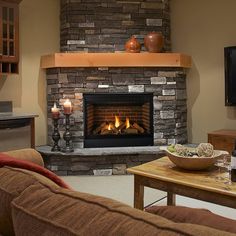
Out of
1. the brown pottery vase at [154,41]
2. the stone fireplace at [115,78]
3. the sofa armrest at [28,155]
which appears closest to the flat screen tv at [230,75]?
the stone fireplace at [115,78]

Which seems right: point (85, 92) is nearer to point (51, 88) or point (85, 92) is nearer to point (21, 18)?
point (51, 88)

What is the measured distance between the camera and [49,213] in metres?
0.86

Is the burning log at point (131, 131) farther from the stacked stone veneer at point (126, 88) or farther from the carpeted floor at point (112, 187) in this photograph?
the carpeted floor at point (112, 187)

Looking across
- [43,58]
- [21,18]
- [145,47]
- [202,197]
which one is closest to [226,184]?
[202,197]

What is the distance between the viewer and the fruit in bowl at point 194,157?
2141 millimetres

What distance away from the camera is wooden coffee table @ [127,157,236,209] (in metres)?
1.85

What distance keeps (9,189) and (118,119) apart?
11.9 ft

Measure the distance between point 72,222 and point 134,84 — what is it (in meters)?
3.75

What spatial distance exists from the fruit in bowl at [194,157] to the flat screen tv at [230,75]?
230 centimetres

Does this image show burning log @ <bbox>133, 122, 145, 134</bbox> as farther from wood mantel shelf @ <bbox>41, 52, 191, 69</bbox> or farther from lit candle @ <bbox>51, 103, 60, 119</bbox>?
lit candle @ <bbox>51, 103, 60, 119</bbox>

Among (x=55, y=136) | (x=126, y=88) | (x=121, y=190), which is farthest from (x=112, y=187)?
(x=126, y=88)

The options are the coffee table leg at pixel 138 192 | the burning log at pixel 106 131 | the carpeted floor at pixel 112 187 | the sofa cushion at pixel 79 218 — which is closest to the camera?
the sofa cushion at pixel 79 218

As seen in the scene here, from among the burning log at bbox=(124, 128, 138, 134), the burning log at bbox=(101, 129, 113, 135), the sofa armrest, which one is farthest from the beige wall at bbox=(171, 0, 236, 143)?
the sofa armrest

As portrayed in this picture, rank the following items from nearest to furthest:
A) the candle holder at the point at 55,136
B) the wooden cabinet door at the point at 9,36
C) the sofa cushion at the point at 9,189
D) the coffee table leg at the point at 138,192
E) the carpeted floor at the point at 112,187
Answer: the sofa cushion at the point at 9,189 → the coffee table leg at the point at 138,192 → the carpeted floor at the point at 112,187 → the wooden cabinet door at the point at 9,36 → the candle holder at the point at 55,136
